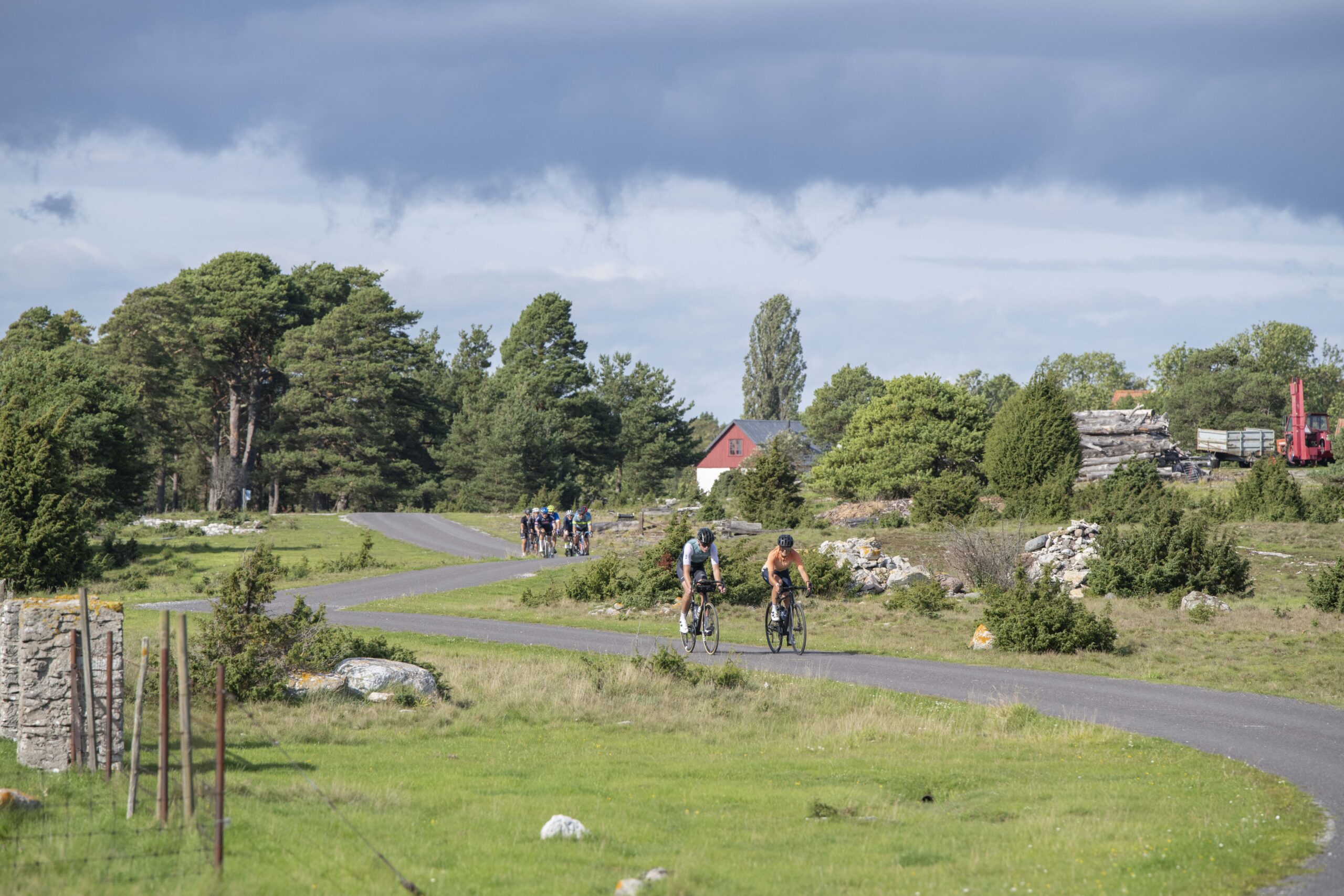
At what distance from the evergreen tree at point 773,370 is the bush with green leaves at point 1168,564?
280 ft

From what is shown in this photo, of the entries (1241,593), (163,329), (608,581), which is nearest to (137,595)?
(608,581)

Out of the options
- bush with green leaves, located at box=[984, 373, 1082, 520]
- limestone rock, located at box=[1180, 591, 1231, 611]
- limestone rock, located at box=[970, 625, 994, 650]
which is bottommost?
limestone rock, located at box=[970, 625, 994, 650]

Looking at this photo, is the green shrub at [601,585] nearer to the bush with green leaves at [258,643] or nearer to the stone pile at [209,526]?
the bush with green leaves at [258,643]

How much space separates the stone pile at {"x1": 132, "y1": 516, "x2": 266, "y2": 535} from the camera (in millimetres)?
54625

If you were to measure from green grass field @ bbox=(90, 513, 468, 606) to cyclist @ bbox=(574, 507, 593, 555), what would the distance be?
4446 millimetres

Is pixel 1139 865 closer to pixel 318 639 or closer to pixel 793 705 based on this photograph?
pixel 793 705

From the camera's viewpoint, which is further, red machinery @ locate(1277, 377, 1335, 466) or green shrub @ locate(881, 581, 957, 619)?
red machinery @ locate(1277, 377, 1335, 466)

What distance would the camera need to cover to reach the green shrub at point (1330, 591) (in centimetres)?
2292

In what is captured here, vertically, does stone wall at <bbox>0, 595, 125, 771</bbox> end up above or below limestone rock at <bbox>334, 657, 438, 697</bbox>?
above

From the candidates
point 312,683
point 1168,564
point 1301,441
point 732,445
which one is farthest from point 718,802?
point 732,445

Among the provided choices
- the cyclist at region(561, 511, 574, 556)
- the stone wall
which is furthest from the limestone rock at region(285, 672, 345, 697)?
the cyclist at region(561, 511, 574, 556)

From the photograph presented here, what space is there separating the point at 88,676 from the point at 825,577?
20.8 metres

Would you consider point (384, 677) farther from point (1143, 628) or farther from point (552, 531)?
point (552, 531)

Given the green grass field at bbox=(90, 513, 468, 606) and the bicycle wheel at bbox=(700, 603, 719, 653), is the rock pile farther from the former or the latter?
the green grass field at bbox=(90, 513, 468, 606)
